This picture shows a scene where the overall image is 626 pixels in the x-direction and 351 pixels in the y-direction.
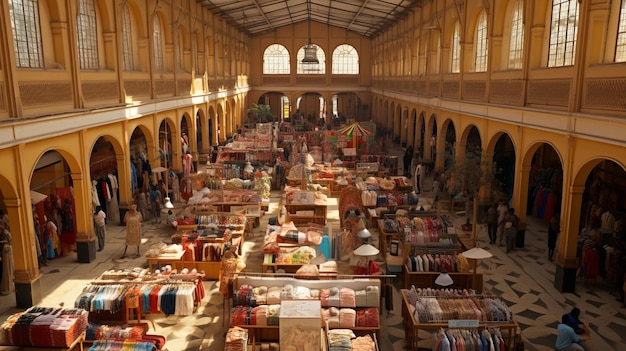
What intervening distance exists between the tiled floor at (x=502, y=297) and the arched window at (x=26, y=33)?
5970mm

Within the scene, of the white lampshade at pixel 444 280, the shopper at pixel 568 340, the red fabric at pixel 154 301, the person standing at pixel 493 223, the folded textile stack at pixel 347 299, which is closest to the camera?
the shopper at pixel 568 340

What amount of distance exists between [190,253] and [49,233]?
15.1 ft

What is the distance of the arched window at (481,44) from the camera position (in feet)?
67.5

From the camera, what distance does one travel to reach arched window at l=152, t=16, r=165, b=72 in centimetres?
2320

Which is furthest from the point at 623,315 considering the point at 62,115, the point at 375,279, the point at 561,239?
the point at 62,115

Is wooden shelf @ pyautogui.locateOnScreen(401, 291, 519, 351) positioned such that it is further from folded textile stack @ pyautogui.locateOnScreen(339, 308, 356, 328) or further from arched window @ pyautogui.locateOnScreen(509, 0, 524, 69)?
arched window @ pyautogui.locateOnScreen(509, 0, 524, 69)

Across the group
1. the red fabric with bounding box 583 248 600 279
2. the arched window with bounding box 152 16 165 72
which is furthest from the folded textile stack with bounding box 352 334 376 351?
the arched window with bounding box 152 16 165 72

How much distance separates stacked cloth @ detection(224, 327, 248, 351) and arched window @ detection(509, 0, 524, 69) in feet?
43.0

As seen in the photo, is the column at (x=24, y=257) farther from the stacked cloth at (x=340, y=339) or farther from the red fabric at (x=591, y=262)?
the red fabric at (x=591, y=262)

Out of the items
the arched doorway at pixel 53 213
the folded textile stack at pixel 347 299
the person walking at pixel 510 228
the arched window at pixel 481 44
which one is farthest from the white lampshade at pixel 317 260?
the arched window at pixel 481 44

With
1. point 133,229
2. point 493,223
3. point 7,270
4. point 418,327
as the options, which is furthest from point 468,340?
point 7,270

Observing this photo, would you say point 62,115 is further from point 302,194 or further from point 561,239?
point 561,239

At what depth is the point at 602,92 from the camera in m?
12.1

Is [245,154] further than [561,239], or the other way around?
[245,154]
